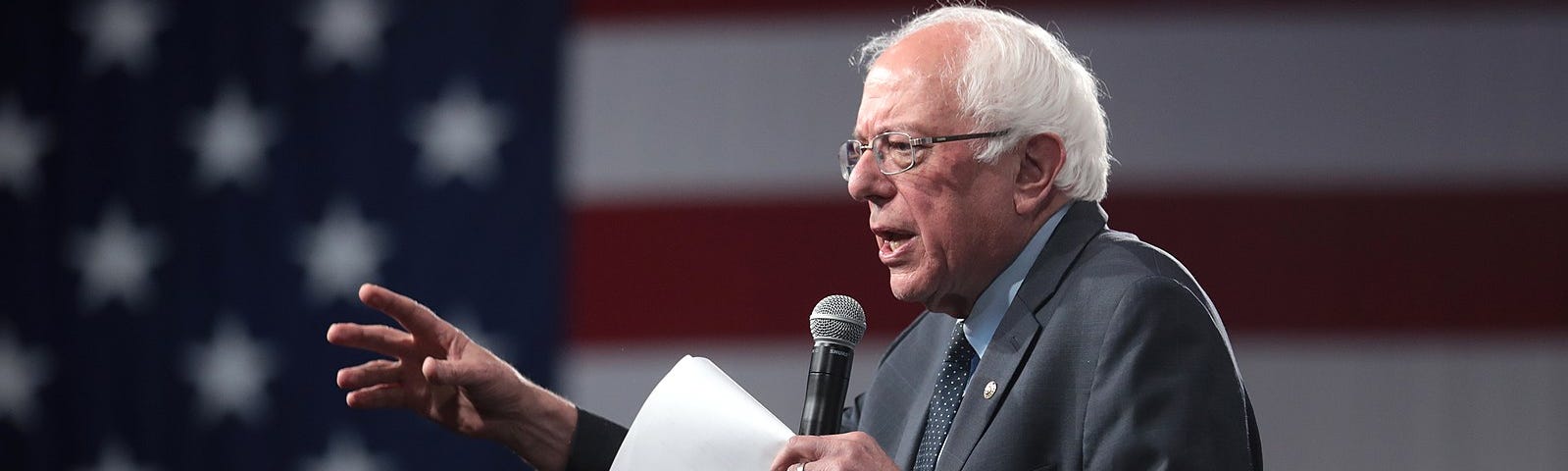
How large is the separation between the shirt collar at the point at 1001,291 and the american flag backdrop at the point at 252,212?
6.30ft

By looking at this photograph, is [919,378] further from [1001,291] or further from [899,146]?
[899,146]

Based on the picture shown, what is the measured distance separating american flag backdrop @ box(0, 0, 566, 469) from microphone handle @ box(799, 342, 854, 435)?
205 cm

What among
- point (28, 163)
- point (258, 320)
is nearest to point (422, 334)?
point (258, 320)

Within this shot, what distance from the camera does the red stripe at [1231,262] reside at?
3.11 metres

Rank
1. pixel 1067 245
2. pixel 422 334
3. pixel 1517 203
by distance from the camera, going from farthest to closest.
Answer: pixel 1517 203, pixel 422 334, pixel 1067 245

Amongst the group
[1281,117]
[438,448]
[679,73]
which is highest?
[679,73]

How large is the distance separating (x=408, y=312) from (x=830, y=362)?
0.53 metres

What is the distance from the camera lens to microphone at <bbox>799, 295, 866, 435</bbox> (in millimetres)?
1362

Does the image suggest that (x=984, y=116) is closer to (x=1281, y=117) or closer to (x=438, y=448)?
(x=1281, y=117)

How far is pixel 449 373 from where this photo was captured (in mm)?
1624

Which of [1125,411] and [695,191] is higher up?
[695,191]

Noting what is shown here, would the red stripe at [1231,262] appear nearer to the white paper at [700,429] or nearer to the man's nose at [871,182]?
the man's nose at [871,182]

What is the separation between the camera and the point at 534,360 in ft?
11.0

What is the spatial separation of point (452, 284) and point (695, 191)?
1.98ft
